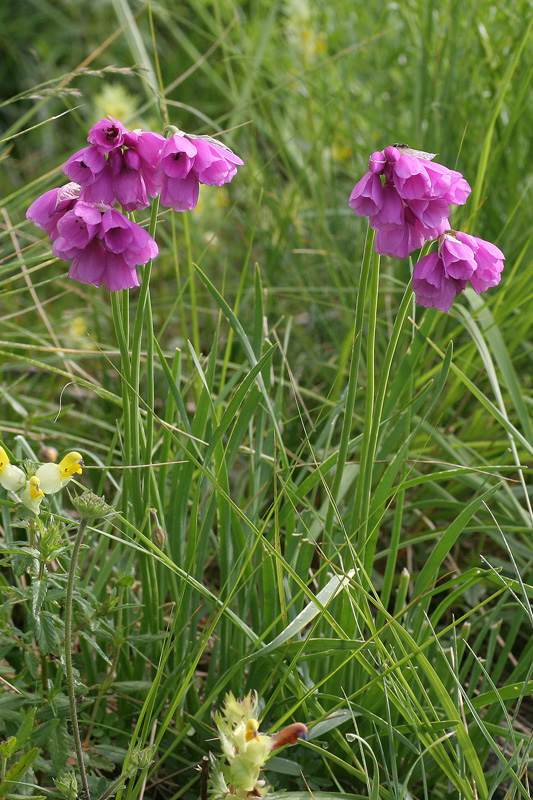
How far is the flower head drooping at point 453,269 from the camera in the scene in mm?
686

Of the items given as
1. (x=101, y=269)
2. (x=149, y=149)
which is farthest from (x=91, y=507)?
(x=149, y=149)

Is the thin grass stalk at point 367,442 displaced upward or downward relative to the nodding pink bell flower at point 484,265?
downward

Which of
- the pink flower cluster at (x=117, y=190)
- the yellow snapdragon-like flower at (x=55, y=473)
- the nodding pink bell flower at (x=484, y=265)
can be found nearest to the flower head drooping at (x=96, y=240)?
the pink flower cluster at (x=117, y=190)

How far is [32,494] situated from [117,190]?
0.30m

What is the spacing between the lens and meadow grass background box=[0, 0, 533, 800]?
0.79 metres

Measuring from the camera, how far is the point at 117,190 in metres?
0.68

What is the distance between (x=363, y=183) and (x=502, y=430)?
2.47ft

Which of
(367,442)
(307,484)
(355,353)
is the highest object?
(355,353)

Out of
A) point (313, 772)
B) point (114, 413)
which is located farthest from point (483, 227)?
point (313, 772)

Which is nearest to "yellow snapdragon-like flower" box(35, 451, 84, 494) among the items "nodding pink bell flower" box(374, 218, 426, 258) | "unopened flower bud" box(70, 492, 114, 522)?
"unopened flower bud" box(70, 492, 114, 522)

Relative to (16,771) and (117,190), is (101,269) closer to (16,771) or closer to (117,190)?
(117,190)

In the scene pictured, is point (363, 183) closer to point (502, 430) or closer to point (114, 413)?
point (502, 430)

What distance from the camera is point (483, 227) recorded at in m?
1.60

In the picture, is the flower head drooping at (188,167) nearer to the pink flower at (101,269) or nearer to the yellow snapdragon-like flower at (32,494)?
the pink flower at (101,269)
